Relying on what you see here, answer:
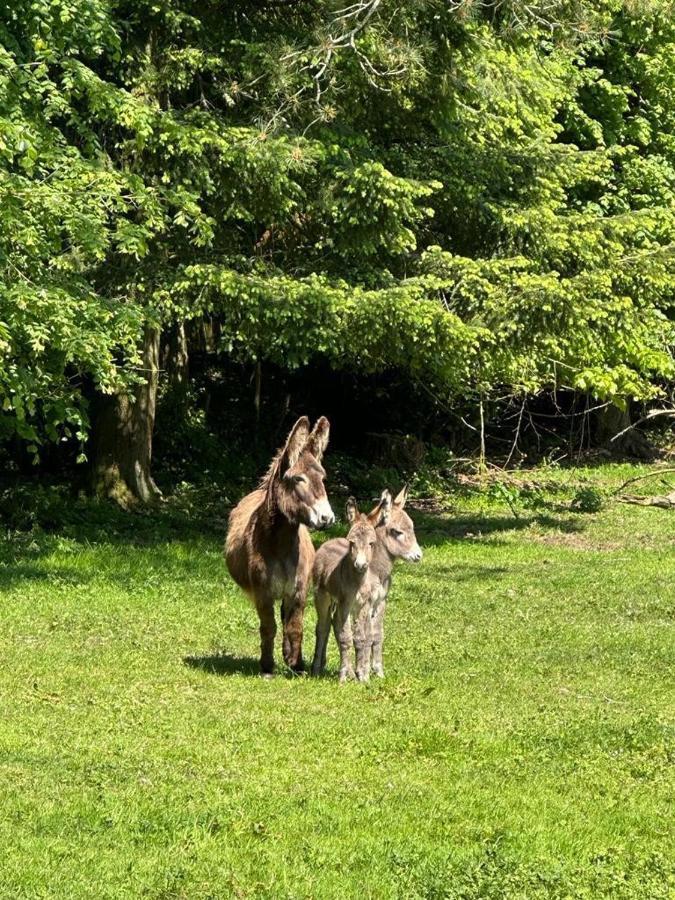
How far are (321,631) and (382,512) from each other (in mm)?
1189

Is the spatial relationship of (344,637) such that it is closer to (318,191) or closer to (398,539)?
(398,539)

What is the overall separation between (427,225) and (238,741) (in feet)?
49.6

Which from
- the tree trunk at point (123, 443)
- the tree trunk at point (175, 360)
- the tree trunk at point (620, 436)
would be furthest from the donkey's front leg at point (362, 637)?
the tree trunk at point (620, 436)

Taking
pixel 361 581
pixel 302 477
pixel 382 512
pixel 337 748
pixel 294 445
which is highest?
pixel 294 445

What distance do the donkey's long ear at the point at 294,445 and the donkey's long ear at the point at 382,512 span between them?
0.82 metres

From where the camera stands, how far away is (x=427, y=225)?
76.5 feet

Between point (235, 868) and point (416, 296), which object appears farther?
point (416, 296)

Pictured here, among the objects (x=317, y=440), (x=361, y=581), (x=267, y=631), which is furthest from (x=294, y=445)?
(x=267, y=631)

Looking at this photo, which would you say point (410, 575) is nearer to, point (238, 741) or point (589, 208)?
point (238, 741)

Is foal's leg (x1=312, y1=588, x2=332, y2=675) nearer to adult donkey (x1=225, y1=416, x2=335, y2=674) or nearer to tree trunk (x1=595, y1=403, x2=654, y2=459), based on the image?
adult donkey (x1=225, y1=416, x2=335, y2=674)

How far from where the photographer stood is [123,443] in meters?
23.4

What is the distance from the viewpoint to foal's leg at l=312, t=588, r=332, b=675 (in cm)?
1213

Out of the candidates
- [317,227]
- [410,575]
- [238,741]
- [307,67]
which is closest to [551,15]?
[307,67]

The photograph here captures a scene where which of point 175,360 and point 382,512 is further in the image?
point 175,360
